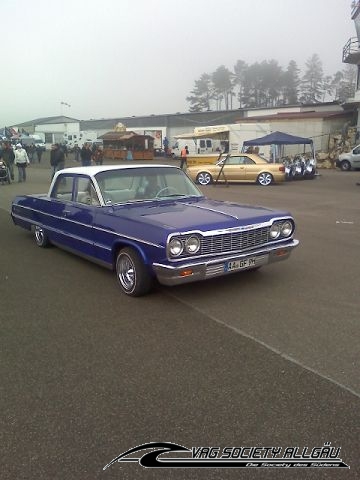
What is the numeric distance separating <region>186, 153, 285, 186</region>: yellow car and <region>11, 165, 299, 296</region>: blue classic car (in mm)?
12548

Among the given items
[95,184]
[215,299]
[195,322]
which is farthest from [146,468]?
[95,184]

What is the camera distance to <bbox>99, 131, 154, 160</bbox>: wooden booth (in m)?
43.4

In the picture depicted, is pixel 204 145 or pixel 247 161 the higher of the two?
pixel 204 145

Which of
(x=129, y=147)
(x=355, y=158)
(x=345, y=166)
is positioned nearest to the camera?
(x=355, y=158)

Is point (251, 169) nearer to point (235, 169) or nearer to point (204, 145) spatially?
point (235, 169)

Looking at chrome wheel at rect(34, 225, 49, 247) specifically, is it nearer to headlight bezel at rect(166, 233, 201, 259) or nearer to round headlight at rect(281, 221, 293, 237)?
headlight bezel at rect(166, 233, 201, 259)

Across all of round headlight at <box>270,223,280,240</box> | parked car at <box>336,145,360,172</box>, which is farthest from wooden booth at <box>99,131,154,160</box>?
round headlight at <box>270,223,280,240</box>

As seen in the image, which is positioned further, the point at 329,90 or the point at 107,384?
the point at 329,90

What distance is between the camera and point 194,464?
2420 millimetres

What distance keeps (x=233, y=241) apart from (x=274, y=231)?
709 millimetres

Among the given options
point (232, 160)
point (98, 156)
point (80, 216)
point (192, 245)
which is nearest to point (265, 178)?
point (232, 160)

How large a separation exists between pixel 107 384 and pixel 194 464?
1014 mm

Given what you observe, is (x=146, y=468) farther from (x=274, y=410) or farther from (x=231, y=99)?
(x=231, y=99)

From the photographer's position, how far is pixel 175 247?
4520mm
